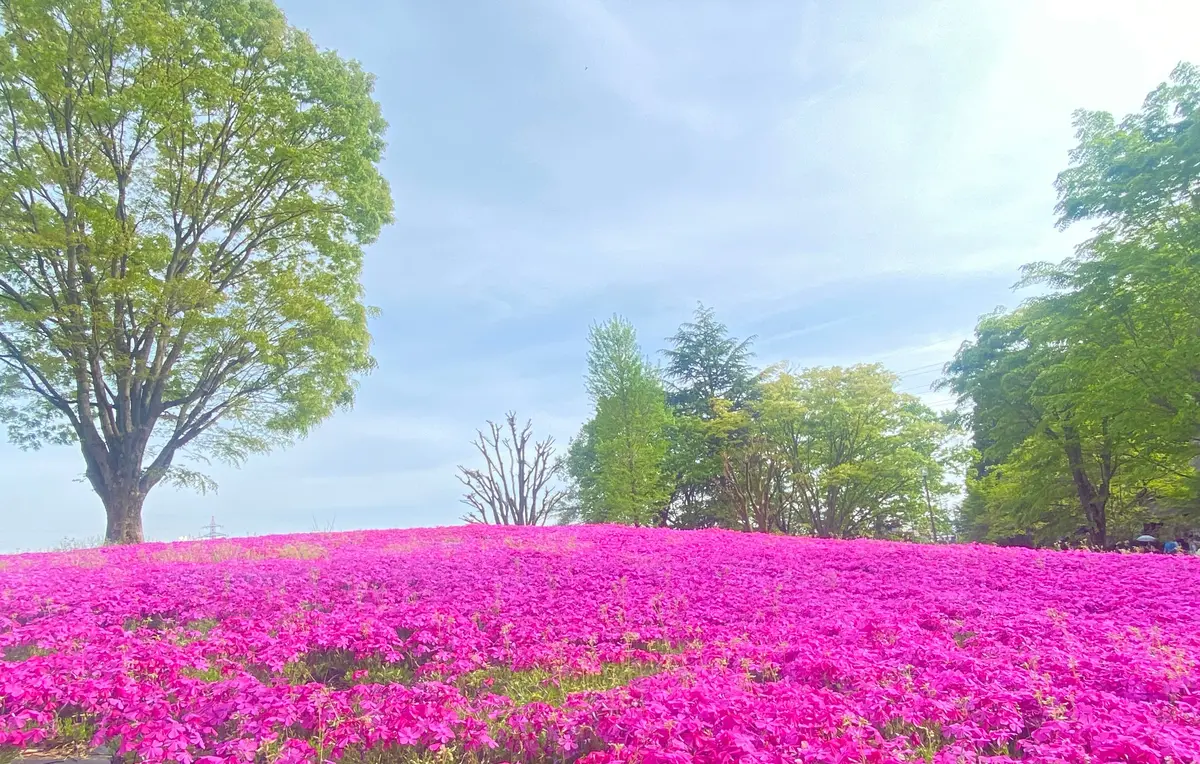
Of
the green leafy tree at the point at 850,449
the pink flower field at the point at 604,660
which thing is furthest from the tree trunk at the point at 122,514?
the green leafy tree at the point at 850,449

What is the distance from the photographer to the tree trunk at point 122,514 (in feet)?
50.3

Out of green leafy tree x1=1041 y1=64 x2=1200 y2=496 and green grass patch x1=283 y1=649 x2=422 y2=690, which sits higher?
green leafy tree x1=1041 y1=64 x2=1200 y2=496

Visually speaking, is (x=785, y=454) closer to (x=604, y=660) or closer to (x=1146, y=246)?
(x=1146, y=246)

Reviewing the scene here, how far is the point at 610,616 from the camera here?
592 cm

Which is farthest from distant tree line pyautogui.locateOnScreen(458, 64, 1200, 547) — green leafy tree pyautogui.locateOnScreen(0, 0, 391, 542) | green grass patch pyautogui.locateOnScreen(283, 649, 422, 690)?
green grass patch pyautogui.locateOnScreen(283, 649, 422, 690)

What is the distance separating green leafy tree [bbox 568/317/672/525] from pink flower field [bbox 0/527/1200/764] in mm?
16395

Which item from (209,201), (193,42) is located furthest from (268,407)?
(193,42)

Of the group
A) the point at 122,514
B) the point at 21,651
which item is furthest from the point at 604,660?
the point at 122,514

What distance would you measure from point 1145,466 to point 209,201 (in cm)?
2776

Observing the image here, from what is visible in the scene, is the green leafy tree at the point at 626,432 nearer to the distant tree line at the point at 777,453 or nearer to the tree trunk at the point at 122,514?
the distant tree line at the point at 777,453

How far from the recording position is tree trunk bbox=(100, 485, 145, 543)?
15320 mm

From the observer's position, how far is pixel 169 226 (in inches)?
689

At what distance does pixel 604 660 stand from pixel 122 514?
16.0m

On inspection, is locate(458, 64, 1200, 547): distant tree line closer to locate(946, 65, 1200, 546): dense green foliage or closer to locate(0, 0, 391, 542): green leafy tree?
locate(946, 65, 1200, 546): dense green foliage
